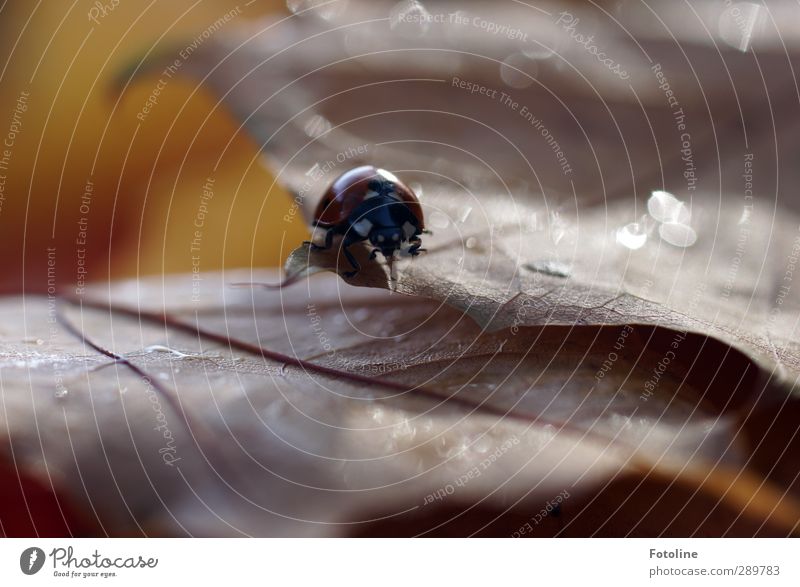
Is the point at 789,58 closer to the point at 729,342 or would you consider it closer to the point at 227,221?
the point at 729,342

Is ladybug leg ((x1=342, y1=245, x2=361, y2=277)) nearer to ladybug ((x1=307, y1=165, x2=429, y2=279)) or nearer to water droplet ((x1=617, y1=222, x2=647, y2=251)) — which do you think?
ladybug ((x1=307, y1=165, x2=429, y2=279))

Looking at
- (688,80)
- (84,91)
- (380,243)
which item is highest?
(688,80)

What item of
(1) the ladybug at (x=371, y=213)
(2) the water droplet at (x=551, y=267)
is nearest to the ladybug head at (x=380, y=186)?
(1) the ladybug at (x=371, y=213)

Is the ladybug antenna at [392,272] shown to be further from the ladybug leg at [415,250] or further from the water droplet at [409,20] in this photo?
the water droplet at [409,20]

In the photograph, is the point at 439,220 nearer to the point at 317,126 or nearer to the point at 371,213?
the point at 371,213

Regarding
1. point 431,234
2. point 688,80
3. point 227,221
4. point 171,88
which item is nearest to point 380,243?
point 431,234

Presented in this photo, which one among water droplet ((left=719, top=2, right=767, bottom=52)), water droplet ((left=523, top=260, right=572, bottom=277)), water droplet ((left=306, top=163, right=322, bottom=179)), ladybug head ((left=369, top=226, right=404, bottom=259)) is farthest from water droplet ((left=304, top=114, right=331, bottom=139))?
water droplet ((left=719, top=2, right=767, bottom=52))
